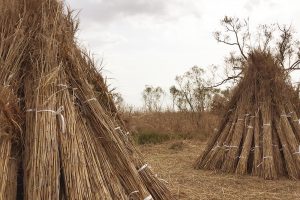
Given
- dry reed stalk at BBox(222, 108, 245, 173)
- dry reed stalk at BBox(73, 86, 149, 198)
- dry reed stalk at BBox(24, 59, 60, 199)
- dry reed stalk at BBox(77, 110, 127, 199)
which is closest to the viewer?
dry reed stalk at BBox(24, 59, 60, 199)

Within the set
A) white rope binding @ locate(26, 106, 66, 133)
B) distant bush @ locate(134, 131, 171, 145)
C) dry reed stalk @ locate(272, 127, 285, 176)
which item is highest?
white rope binding @ locate(26, 106, 66, 133)

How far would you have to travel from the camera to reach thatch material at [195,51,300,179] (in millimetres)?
7066

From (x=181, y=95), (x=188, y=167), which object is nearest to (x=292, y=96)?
(x=188, y=167)

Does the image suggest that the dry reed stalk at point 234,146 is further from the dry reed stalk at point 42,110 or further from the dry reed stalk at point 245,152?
the dry reed stalk at point 42,110

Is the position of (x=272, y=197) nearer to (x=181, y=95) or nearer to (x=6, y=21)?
(x=6, y=21)

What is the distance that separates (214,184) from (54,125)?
12.4ft

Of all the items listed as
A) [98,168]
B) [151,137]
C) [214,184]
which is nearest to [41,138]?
[98,168]

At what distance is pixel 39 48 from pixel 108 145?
0.84 m

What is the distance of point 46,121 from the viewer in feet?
10.1

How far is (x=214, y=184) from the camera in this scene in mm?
6430

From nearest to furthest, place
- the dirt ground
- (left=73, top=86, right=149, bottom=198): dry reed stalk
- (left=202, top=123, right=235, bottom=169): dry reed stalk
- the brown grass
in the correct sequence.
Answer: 1. (left=73, top=86, right=149, bottom=198): dry reed stalk
2. the dirt ground
3. (left=202, top=123, right=235, bottom=169): dry reed stalk
4. the brown grass

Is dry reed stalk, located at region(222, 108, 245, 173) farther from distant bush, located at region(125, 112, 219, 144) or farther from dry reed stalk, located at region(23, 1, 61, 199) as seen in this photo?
dry reed stalk, located at region(23, 1, 61, 199)

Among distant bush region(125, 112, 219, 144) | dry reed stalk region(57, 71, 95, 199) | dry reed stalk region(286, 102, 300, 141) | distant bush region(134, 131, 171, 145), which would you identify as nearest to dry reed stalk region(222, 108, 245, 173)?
dry reed stalk region(286, 102, 300, 141)

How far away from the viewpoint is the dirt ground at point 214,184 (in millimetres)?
5746
